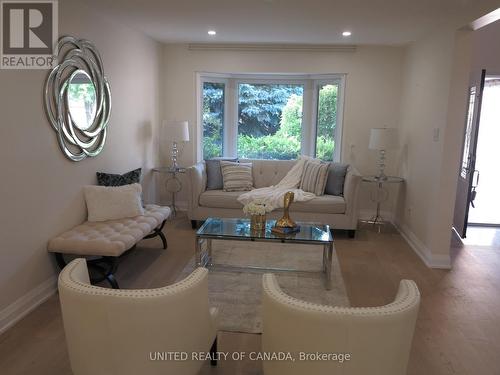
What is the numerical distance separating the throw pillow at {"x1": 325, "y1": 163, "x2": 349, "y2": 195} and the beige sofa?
9cm

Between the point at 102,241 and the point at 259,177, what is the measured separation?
8.80ft

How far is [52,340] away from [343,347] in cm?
196

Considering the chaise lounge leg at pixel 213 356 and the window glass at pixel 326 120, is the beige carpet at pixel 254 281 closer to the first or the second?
the chaise lounge leg at pixel 213 356

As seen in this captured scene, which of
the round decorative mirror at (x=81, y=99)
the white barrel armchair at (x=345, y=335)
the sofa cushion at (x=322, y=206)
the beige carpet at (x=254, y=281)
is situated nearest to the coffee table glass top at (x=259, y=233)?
the beige carpet at (x=254, y=281)

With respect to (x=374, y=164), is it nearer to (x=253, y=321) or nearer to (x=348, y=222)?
(x=348, y=222)

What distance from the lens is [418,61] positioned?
469 centimetres

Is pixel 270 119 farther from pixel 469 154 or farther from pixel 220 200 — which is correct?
pixel 469 154

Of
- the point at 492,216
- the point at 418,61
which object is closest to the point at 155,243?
the point at 418,61

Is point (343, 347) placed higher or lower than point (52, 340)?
higher

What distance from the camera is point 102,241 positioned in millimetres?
3012

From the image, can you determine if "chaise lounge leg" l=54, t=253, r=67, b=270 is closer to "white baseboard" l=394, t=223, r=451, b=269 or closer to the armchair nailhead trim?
the armchair nailhead trim

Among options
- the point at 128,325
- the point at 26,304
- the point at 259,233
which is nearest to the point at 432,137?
the point at 259,233

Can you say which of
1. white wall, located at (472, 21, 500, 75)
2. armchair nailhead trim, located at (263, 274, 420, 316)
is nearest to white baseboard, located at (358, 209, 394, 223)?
white wall, located at (472, 21, 500, 75)

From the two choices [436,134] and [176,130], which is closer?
[436,134]
